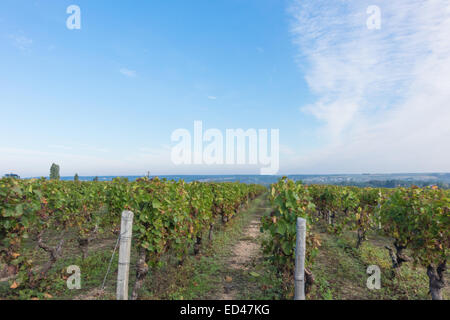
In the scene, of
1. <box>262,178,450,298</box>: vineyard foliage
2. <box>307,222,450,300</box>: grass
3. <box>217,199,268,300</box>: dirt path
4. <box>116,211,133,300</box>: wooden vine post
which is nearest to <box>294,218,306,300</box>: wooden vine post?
<box>262,178,450,298</box>: vineyard foliage

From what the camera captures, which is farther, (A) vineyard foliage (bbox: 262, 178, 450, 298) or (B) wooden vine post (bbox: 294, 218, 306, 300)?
(A) vineyard foliage (bbox: 262, 178, 450, 298)

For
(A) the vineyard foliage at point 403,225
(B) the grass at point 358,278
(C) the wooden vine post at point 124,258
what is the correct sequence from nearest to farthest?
1. (C) the wooden vine post at point 124,258
2. (A) the vineyard foliage at point 403,225
3. (B) the grass at point 358,278

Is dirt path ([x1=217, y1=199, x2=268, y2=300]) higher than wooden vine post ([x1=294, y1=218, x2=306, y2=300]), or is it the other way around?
wooden vine post ([x1=294, y1=218, x2=306, y2=300])

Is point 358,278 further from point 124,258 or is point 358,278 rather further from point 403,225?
point 124,258

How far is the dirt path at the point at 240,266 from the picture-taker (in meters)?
5.36

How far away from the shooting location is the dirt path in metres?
5.36

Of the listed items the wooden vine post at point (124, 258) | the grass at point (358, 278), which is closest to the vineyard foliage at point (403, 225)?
the grass at point (358, 278)

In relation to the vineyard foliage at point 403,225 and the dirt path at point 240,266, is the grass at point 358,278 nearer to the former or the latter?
the vineyard foliage at point 403,225

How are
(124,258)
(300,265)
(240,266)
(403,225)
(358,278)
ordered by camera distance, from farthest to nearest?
(240,266)
(358,278)
(403,225)
(300,265)
(124,258)

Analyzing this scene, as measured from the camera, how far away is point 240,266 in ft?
22.5

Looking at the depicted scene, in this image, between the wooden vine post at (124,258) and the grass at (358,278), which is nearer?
the wooden vine post at (124,258)

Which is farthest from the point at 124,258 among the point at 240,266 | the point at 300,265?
the point at 240,266

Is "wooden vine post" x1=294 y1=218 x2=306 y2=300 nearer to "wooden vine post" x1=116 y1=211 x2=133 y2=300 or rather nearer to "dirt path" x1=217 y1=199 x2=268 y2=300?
"dirt path" x1=217 y1=199 x2=268 y2=300

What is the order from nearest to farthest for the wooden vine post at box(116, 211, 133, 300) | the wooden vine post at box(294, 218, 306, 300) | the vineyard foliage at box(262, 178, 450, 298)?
the wooden vine post at box(116, 211, 133, 300)
the wooden vine post at box(294, 218, 306, 300)
the vineyard foliage at box(262, 178, 450, 298)
